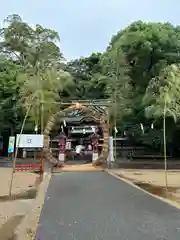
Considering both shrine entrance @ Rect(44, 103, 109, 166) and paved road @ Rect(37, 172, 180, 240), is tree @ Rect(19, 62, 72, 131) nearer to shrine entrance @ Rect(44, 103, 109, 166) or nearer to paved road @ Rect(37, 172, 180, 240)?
shrine entrance @ Rect(44, 103, 109, 166)

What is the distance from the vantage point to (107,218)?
6.39 metres

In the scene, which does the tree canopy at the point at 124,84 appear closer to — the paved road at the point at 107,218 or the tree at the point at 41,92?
the tree at the point at 41,92

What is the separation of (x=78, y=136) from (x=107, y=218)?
88.2 ft

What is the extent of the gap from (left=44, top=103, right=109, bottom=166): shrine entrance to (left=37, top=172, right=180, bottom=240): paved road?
1209 cm

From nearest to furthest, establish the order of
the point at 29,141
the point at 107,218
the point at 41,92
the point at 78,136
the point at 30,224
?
the point at 30,224 < the point at 107,218 < the point at 29,141 < the point at 41,92 < the point at 78,136

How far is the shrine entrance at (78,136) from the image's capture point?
21.7m

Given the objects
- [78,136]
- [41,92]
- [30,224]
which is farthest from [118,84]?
[30,224]

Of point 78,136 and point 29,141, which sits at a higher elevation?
point 78,136

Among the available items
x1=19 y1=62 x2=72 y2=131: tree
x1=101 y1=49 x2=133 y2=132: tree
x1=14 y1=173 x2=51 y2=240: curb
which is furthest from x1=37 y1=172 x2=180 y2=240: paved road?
x1=101 y1=49 x2=133 y2=132: tree

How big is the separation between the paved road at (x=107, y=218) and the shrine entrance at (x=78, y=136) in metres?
12.1

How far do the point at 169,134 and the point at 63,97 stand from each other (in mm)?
11789

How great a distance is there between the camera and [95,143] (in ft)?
81.4

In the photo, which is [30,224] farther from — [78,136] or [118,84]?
[78,136]

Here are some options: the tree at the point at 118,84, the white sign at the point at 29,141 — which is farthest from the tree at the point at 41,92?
the white sign at the point at 29,141
